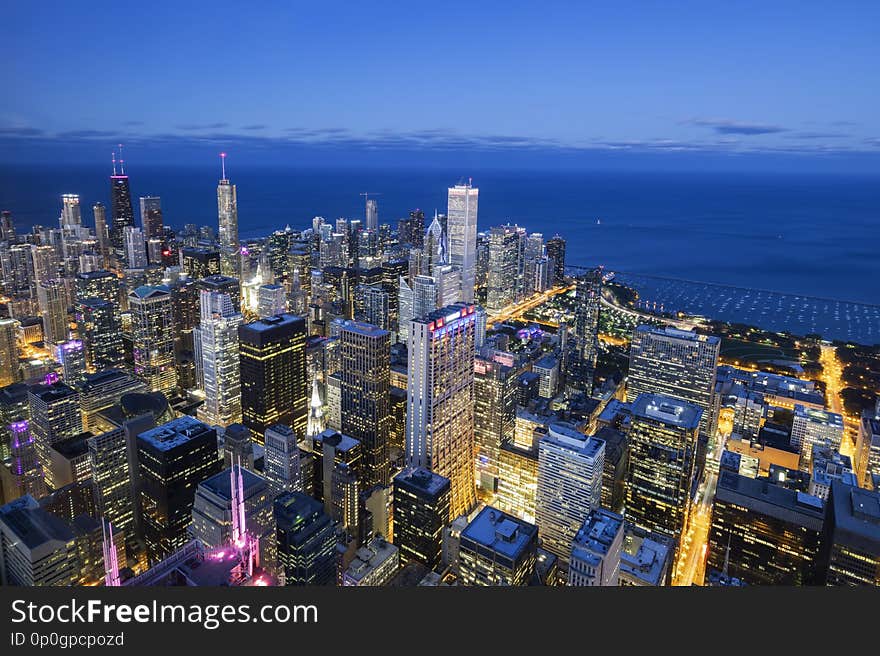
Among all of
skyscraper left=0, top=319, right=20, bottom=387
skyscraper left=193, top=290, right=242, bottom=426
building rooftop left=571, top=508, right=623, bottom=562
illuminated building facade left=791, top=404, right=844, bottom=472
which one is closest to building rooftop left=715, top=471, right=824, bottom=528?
building rooftop left=571, top=508, right=623, bottom=562

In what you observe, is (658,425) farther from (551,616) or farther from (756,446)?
(551,616)

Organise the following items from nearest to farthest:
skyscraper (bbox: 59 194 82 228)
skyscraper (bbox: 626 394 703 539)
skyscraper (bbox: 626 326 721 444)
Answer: skyscraper (bbox: 626 394 703 539) < skyscraper (bbox: 626 326 721 444) < skyscraper (bbox: 59 194 82 228)

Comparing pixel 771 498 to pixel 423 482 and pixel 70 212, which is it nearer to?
pixel 423 482

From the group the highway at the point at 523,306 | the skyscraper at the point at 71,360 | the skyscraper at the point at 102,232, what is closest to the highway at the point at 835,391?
the highway at the point at 523,306

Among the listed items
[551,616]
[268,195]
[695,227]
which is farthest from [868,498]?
[268,195]

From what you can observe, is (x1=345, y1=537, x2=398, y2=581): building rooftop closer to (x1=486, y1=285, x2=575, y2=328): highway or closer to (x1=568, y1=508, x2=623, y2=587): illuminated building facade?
(x1=568, y1=508, x2=623, y2=587): illuminated building facade

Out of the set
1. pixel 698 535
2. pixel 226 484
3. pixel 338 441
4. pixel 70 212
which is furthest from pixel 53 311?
pixel 698 535
